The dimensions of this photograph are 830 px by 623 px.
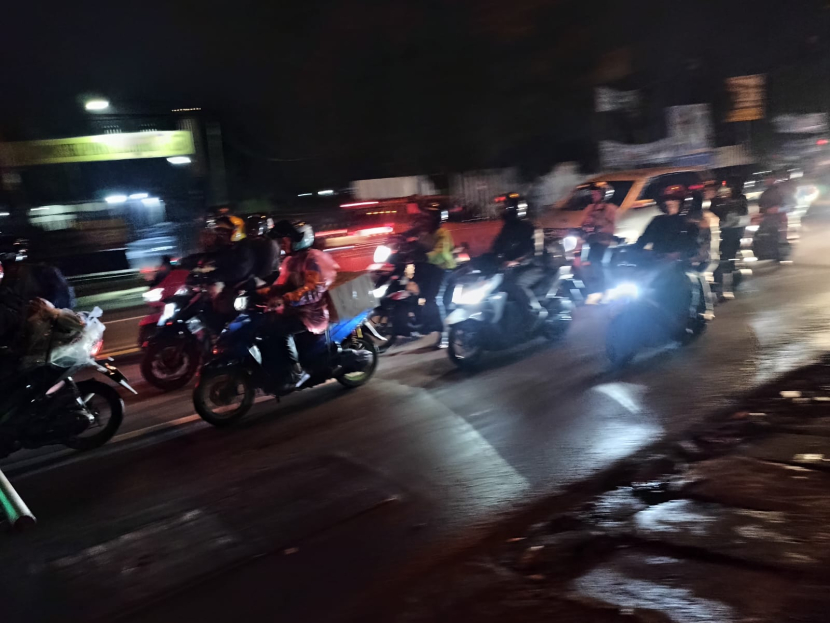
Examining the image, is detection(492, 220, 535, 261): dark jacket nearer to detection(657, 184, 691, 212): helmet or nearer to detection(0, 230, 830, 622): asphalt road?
detection(0, 230, 830, 622): asphalt road

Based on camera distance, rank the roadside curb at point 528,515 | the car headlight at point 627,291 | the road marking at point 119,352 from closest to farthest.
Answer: the roadside curb at point 528,515 < the car headlight at point 627,291 < the road marking at point 119,352

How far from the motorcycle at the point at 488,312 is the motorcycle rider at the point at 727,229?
140 inches

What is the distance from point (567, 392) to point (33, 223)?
44.2 feet

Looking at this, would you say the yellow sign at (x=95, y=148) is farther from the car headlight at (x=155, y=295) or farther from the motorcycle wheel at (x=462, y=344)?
the motorcycle wheel at (x=462, y=344)

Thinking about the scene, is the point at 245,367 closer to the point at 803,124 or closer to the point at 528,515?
the point at 528,515

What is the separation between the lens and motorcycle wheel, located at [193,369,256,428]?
659 centimetres

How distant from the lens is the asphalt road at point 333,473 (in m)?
4.01

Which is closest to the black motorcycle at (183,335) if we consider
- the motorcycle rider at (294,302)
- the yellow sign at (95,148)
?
the motorcycle rider at (294,302)

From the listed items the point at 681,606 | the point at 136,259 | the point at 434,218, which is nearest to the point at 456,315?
the point at 434,218

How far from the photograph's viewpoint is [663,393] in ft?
21.7

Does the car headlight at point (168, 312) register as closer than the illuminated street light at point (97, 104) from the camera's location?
Yes

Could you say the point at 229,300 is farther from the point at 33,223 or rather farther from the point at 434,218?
the point at 33,223

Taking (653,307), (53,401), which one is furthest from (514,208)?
(53,401)

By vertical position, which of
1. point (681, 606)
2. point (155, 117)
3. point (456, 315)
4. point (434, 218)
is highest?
point (155, 117)
